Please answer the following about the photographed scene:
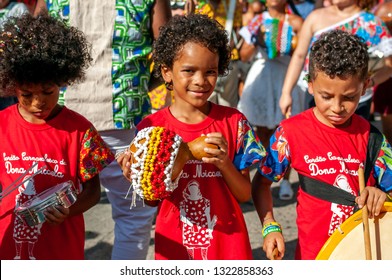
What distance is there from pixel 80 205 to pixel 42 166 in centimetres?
25

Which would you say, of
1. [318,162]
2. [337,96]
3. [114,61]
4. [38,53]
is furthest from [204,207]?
[114,61]

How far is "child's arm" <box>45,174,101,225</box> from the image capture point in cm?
296

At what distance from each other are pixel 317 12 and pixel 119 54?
1.80 metres

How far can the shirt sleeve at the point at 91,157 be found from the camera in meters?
3.19

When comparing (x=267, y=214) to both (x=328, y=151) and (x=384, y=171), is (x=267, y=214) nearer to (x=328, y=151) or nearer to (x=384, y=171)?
(x=328, y=151)

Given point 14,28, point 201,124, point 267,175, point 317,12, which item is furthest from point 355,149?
point 317,12

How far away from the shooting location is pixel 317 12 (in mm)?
5078

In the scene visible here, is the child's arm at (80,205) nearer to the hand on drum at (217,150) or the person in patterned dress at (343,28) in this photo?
the hand on drum at (217,150)

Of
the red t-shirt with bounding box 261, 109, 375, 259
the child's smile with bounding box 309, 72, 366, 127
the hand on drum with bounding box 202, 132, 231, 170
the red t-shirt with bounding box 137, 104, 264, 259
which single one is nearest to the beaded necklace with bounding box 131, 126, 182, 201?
the hand on drum with bounding box 202, 132, 231, 170

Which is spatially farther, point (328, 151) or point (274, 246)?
point (328, 151)

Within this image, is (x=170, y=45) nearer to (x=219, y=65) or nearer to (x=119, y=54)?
(x=219, y=65)

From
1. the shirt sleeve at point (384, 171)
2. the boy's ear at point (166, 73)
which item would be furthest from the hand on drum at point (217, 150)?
the shirt sleeve at point (384, 171)

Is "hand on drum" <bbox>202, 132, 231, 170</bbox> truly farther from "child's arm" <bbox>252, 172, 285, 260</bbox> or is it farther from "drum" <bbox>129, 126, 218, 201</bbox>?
"child's arm" <bbox>252, 172, 285, 260</bbox>

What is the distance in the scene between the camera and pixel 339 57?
318cm
